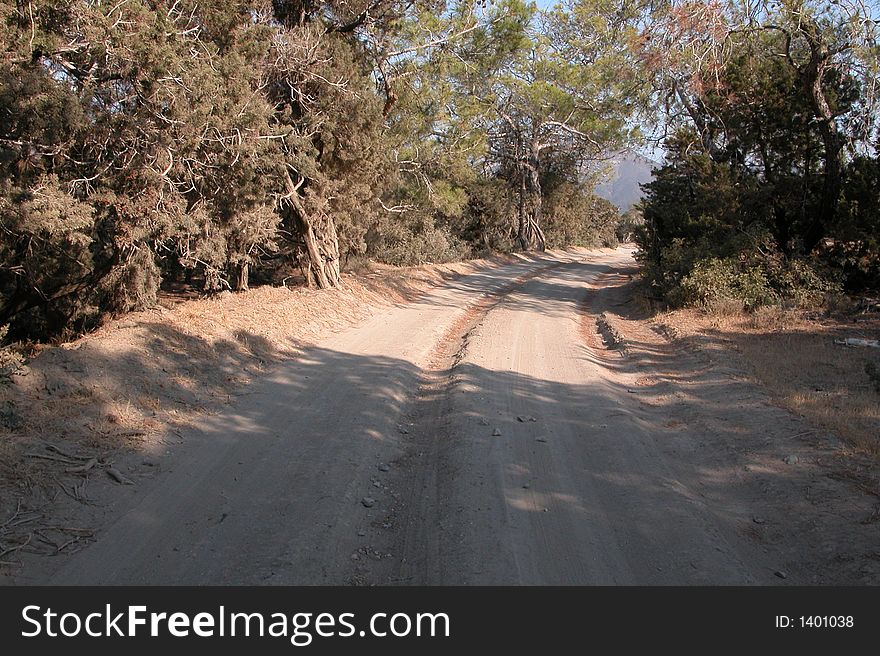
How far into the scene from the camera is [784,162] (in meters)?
17.2

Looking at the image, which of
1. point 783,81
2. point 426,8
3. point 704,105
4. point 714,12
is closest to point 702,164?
point 704,105

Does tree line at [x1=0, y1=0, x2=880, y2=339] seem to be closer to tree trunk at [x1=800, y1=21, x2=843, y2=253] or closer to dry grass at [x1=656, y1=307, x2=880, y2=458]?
tree trunk at [x1=800, y1=21, x2=843, y2=253]

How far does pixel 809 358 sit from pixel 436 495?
25.1 ft

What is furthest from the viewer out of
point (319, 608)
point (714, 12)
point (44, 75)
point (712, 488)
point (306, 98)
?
point (306, 98)

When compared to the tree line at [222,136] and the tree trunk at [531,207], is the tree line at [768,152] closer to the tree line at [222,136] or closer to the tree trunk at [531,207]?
the tree line at [222,136]

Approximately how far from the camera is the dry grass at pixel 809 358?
7262mm

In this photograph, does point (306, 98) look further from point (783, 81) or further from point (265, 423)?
point (783, 81)

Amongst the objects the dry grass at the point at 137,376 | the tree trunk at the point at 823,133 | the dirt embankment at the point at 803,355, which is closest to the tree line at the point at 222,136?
the dry grass at the point at 137,376

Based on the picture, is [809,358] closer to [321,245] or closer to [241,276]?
[321,245]

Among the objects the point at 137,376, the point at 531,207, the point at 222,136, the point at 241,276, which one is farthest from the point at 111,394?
the point at 531,207

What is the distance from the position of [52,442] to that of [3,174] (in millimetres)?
4643

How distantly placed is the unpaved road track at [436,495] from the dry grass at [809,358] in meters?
0.68

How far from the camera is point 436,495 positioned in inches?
227

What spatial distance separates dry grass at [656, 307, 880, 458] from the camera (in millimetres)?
7262
